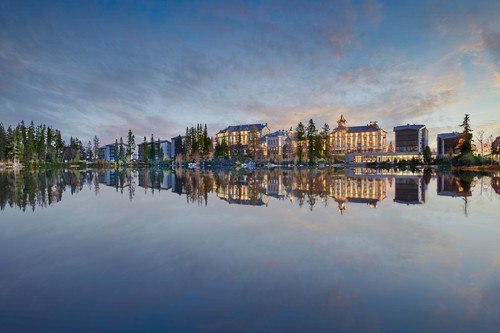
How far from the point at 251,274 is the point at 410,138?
400 ft

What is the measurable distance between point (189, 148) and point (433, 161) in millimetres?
84469

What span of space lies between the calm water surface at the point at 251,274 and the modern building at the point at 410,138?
113 meters

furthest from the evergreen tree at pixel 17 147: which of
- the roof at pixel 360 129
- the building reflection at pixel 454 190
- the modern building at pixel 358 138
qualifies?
the roof at pixel 360 129

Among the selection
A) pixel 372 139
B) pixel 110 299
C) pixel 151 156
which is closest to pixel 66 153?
pixel 151 156

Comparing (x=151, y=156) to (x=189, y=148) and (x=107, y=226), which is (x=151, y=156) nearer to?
(x=189, y=148)

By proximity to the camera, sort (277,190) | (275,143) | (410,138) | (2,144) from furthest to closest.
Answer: (275,143)
(410,138)
(2,144)
(277,190)

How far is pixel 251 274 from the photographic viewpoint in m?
5.39

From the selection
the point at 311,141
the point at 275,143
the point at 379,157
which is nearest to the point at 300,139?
the point at 311,141

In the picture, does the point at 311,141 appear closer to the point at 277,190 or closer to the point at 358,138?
the point at 358,138

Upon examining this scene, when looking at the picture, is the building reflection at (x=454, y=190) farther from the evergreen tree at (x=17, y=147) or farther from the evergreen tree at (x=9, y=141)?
the evergreen tree at (x=9, y=141)

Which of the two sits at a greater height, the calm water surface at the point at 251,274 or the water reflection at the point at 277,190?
the water reflection at the point at 277,190

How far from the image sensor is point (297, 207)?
12945mm

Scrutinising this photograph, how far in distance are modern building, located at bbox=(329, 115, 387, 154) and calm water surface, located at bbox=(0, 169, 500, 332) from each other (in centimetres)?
11856

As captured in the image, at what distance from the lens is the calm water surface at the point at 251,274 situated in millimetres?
3867
